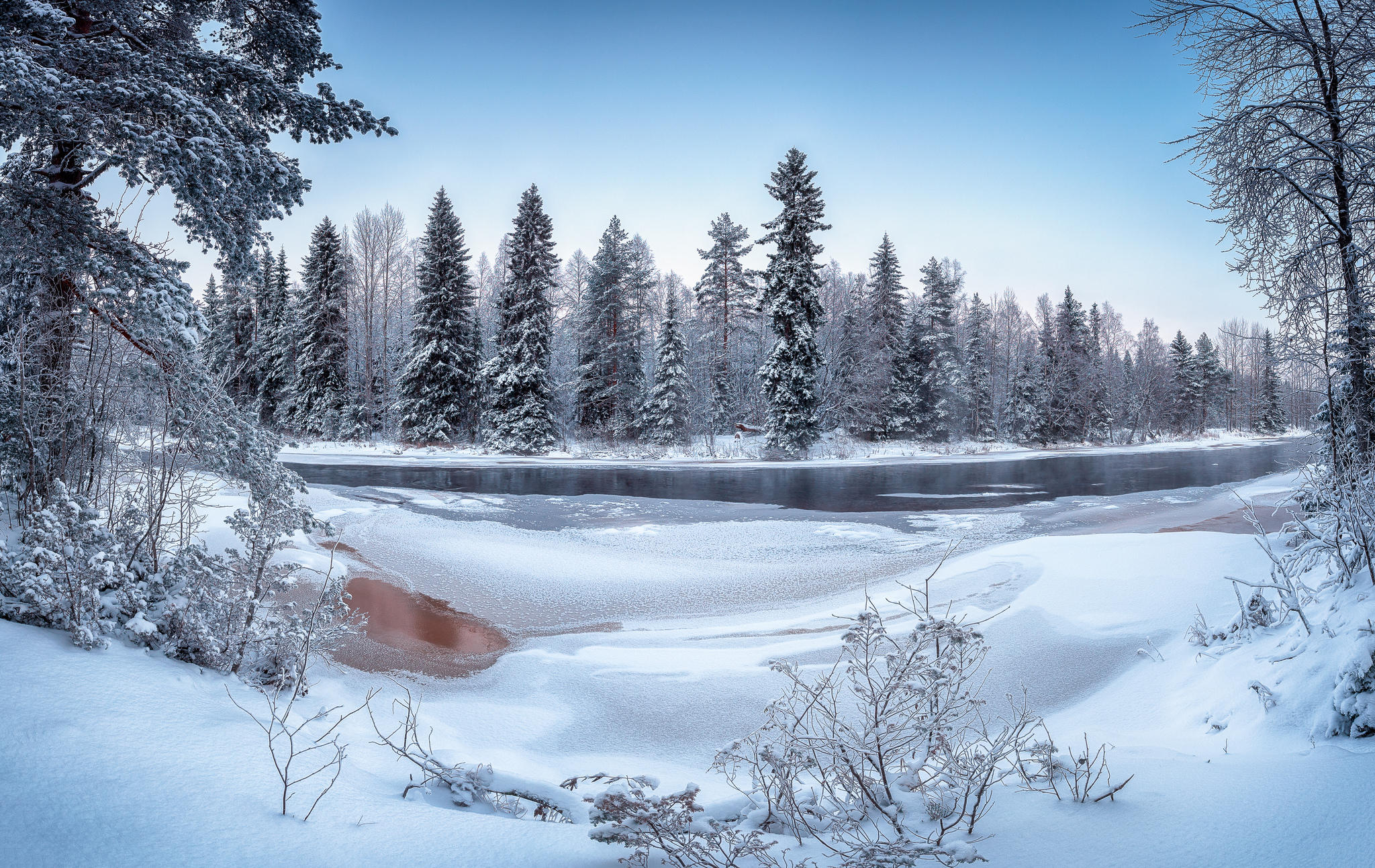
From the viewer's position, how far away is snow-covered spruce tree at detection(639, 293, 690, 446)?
89.8ft

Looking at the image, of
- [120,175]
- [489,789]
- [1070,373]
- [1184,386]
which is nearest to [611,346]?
[120,175]

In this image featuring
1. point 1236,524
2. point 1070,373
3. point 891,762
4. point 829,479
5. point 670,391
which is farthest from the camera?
point 1070,373

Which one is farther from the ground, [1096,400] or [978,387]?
[978,387]

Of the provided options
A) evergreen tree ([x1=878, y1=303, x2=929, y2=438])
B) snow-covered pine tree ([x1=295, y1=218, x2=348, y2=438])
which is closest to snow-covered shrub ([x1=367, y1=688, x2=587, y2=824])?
evergreen tree ([x1=878, y1=303, x2=929, y2=438])

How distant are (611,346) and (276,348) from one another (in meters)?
20.2

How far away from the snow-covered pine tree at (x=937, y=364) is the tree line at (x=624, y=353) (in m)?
0.10

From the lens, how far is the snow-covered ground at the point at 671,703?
2072 millimetres

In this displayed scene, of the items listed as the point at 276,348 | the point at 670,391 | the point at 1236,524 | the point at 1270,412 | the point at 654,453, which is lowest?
the point at 1236,524

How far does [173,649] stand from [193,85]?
14.1ft

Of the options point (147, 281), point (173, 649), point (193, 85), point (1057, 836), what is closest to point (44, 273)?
point (147, 281)

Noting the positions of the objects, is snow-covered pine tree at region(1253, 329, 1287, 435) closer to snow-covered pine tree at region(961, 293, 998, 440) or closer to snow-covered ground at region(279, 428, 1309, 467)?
snow-covered pine tree at region(961, 293, 998, 440)

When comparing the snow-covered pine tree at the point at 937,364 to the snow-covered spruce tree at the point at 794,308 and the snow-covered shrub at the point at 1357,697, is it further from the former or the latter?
the snow-covered shrub at the point at 1357,697

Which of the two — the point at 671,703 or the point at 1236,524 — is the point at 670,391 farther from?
the point at 671,703

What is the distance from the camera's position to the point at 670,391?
27.5 m
